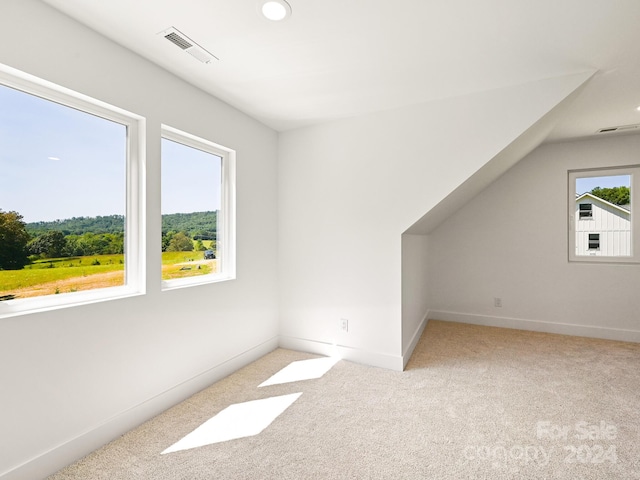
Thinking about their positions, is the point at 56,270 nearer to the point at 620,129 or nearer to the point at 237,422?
the point at 237,422

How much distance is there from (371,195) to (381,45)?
128cm

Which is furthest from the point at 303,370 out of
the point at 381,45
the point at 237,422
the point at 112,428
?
the point at 381,45

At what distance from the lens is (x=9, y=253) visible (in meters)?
1.55

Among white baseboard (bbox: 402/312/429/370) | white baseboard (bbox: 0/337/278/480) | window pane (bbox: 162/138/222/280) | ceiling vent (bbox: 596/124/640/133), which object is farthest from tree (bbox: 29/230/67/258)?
ceiling vent (bbox: 596/124/640/133)

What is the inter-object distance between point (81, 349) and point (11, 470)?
556 millimetres

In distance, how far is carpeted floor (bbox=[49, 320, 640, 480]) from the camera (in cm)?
160

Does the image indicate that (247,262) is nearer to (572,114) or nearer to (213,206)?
(213,206)

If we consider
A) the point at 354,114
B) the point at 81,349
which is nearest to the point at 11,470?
the point at 81,349

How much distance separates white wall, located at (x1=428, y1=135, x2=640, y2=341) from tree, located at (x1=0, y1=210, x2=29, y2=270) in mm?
4293

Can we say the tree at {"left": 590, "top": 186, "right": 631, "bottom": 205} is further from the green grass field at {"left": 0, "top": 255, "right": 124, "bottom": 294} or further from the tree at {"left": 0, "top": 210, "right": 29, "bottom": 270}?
the tree at {"left": 0, "top": 210, "right": 29, "bottom": 270}

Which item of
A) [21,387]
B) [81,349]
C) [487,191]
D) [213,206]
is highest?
[487,191]

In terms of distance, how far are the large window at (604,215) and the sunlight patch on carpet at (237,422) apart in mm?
3875

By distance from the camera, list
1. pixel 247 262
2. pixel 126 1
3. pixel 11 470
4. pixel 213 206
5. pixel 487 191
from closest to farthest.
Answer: pixel 11 470 → pixel 126 1 → pixel 213 206 → pixel 247 262 → pixel 487 191

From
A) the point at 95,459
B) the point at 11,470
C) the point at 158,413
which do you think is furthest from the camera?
the point at 158,413
